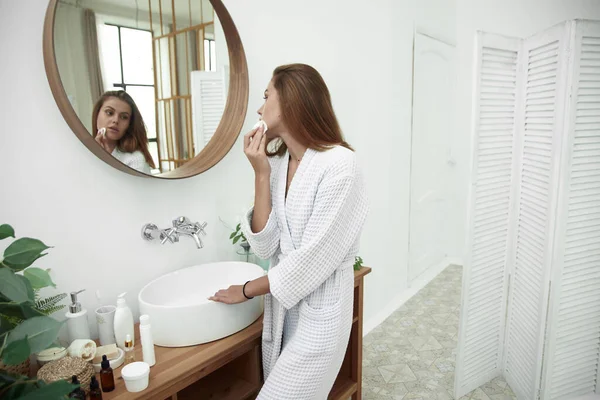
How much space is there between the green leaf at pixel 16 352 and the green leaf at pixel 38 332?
20mm

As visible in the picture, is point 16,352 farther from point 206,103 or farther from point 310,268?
point 206,103

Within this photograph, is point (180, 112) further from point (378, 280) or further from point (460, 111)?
point (460, 111)

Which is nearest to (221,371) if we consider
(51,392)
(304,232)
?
(304,232)

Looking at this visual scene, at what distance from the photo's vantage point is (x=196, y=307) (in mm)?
1270

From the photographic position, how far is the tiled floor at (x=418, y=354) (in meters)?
2.24

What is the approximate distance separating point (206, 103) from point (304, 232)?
0.70 m

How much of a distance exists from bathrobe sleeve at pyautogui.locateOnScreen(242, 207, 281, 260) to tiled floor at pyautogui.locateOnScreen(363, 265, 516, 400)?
121 cm

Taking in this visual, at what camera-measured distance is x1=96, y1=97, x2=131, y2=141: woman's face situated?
52.4 inches

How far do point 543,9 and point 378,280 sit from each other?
272 cm

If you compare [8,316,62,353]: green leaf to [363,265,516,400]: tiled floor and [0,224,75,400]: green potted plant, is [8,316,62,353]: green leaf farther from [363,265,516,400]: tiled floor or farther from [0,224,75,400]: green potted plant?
[363,265,516,400]: tiled floor

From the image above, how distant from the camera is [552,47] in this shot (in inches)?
71.4

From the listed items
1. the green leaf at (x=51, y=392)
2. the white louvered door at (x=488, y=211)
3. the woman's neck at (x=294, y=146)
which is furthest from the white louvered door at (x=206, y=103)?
the green leaf at (x=51, y=392)

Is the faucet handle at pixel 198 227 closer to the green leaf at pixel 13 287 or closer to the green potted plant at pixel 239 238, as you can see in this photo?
the green potted plant at pixel 239 238

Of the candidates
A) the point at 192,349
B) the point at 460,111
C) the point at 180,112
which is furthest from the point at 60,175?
the point at 460,111
